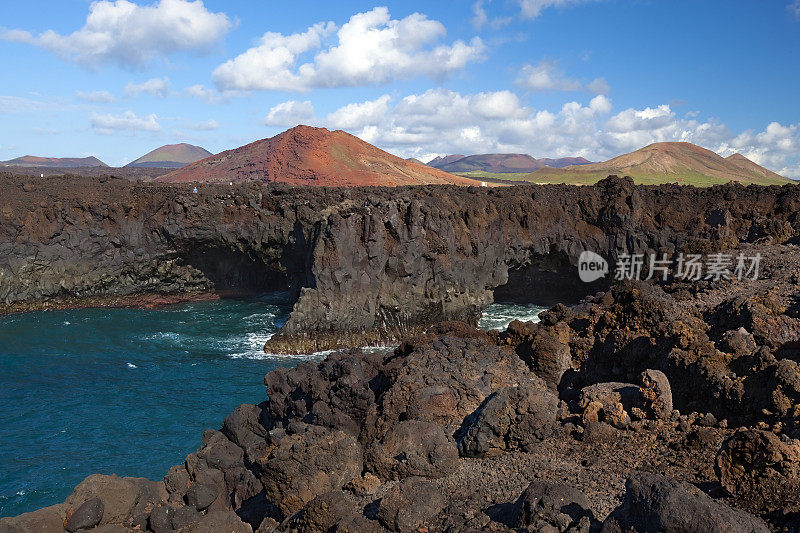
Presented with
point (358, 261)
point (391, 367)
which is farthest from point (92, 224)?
point (391, 367)

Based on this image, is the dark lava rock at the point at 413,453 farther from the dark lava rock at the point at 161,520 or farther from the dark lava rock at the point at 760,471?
the dark lava rock at the point at 760,471

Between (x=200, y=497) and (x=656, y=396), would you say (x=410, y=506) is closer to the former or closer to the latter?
(x=656, y=396)

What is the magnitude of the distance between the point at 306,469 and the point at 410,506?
2831 millimetres

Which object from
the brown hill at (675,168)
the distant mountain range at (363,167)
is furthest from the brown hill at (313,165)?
the brown hill at (675,168)

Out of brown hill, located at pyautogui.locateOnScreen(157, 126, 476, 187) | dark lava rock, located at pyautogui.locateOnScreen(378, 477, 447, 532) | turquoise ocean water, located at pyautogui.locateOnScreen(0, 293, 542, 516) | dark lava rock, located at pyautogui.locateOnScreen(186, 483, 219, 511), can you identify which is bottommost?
turquoise ocean water, located at pyautogui.locateOnScreen(0, 293, 542, 516)

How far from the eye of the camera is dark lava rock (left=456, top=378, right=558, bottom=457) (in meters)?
11.5

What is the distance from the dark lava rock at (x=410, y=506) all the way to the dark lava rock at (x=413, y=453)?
1230 millimetres

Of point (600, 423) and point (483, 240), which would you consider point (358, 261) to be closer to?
point (483, 240)

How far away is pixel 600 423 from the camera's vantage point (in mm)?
11609

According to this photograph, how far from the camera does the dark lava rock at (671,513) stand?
6695 millimetres

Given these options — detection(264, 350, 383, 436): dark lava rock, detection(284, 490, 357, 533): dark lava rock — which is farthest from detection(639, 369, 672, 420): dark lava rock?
detection(284, 490, 357, 533): dark lava rock

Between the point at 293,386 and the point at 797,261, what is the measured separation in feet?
68.5

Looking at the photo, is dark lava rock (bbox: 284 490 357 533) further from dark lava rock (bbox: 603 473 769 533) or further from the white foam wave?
the white foam wave

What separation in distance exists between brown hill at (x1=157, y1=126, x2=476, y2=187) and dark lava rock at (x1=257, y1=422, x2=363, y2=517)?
191ft
